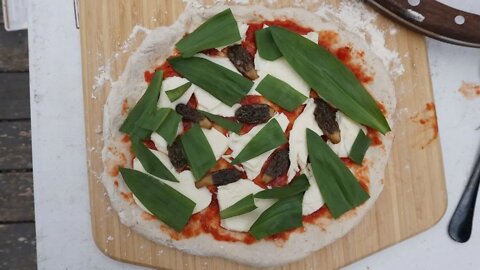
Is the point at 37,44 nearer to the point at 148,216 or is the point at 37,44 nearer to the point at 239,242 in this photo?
the point at 148,216

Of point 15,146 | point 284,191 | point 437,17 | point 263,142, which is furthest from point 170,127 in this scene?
point 437,17

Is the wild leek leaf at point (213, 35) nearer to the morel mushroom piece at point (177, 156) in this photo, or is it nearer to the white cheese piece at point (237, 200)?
the morel mushroom piece at point (177, 156)

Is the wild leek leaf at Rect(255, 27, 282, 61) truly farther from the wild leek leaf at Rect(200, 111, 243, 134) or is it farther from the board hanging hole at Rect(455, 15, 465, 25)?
the board hanging hole at Rect(455, 15, 465, 25)

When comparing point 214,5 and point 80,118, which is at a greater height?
point 214,5

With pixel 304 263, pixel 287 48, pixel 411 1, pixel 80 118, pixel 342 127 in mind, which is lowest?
pixel 304 263

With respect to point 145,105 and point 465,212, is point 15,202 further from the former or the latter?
point 465,212

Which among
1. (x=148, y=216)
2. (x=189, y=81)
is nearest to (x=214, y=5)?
(x=189, y=81)
